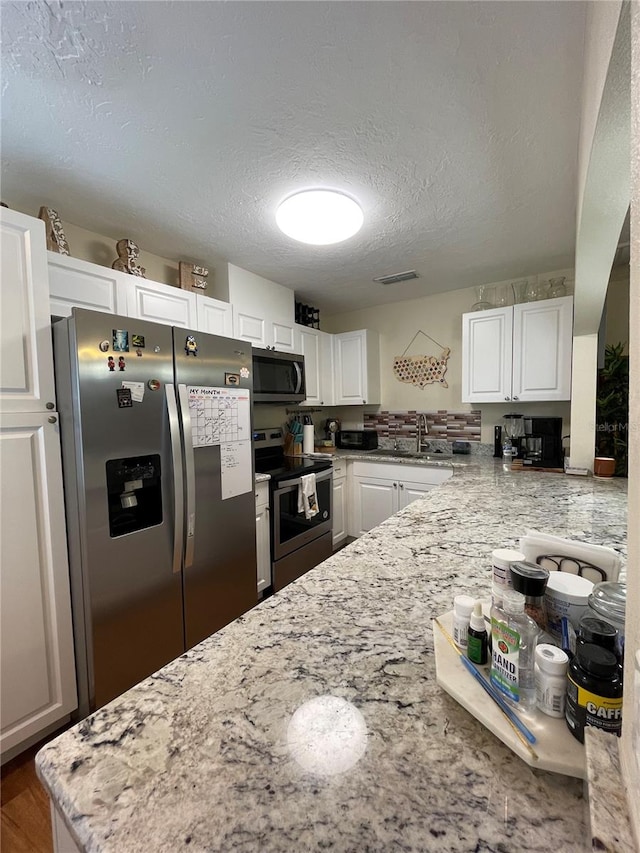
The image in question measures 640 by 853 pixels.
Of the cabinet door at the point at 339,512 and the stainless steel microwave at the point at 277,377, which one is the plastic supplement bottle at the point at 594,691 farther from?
the cabinet door at the point at 339,512

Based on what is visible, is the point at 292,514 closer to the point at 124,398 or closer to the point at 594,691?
the point at 124,398

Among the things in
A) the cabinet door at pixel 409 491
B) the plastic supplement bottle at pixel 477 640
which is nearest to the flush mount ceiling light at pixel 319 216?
the plastic supplement bottle at pixel 477 640

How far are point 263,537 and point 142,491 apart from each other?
975 millimetres

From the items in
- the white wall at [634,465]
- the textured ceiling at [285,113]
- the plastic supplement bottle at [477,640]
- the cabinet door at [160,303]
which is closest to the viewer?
the white wall at [634,465]

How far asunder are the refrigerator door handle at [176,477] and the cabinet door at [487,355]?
7.58 feet

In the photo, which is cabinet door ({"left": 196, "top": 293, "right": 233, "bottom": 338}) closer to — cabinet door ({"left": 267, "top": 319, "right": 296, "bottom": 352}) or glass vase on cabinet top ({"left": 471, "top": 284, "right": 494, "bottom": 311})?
cabinet door ({"left": 267, "top": 319, "right": 296, "bottom": 352})

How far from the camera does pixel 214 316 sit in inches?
96.0

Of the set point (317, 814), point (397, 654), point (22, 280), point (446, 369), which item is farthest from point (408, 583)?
point (446, 369)

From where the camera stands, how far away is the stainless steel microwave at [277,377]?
2637 millimetres

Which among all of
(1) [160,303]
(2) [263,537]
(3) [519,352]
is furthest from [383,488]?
(1) [160,303]

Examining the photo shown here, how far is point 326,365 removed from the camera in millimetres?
3615

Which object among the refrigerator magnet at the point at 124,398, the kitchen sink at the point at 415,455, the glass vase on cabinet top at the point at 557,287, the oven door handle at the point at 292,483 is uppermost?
the glass vase on cabinet top at the point at 557,287

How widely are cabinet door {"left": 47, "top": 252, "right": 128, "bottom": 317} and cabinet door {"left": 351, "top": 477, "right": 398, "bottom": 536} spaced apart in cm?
227

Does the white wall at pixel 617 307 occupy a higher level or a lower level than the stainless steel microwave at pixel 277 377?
higher
